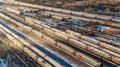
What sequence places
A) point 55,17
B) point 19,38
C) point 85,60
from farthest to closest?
point 55,17 < point 19,38 < point 85,60

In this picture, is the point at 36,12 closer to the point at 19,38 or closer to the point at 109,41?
the point at 19,38

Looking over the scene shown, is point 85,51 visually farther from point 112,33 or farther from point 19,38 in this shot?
point 19,38

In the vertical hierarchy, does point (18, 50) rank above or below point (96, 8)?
below

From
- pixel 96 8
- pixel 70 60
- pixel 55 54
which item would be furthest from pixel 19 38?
pixel 96 8

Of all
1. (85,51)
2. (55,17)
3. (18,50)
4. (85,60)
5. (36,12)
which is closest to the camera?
(85,60)

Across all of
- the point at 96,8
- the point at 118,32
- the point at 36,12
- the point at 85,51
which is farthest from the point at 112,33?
the point at 36,12

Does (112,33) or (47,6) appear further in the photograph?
(47,6)
